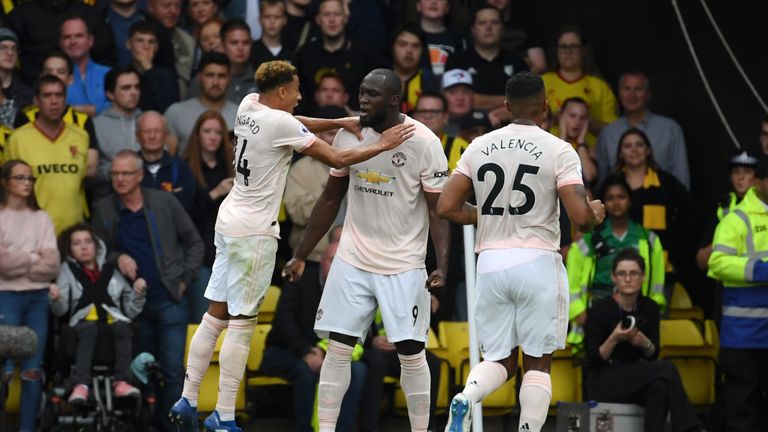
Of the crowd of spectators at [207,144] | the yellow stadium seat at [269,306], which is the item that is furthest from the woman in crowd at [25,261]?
the yellow stadium seat at [269,306]

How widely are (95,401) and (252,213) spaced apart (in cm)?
316

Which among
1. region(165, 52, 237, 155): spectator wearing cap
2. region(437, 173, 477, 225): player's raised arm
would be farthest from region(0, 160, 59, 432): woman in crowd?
region(437, 173, 477, 225): player's raised arm

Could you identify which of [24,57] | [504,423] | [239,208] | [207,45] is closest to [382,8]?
[207,45]

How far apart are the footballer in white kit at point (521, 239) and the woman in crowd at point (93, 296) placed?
434cm

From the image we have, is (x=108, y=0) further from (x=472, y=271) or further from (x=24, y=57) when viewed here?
(x=472, y=271)

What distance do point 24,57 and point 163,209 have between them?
101 inches

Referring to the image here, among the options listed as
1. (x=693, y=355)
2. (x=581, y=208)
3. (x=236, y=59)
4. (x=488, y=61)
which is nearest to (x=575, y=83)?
(x=488, y=61)

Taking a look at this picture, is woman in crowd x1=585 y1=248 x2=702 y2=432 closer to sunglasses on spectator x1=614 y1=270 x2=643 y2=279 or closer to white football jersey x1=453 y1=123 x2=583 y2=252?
sunglasses on spectator x1=614 y1=270 x2=643 y2=279

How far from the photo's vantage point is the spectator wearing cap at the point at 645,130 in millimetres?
15844

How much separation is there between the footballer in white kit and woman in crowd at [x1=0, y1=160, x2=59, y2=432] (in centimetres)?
472

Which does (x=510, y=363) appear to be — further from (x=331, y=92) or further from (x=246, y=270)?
(x=331, y=92)

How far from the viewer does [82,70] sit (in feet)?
51.1

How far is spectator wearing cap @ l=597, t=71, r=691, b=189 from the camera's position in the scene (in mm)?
15844

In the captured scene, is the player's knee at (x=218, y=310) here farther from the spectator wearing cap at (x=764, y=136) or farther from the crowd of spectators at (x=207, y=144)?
the spectator wearing cap at (x=764, y=136)
